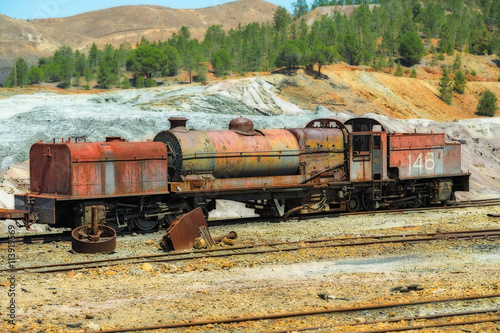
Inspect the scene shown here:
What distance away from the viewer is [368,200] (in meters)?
23.0

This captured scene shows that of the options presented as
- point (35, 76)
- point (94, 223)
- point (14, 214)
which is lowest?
point (94, 223)

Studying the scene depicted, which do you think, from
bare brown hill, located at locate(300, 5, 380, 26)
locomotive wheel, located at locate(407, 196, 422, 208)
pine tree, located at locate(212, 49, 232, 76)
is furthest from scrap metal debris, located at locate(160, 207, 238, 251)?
bare brown hill, located at locate(300, 5, 380, 26)

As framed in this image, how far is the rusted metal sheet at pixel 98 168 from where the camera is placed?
17062 mm

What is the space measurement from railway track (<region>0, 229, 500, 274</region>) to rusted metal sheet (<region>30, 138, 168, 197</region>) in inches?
151

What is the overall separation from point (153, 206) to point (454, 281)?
9845mm

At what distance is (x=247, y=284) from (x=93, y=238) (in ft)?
17.8

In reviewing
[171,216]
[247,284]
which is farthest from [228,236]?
[247,284]

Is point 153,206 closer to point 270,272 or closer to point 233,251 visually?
point 233,251

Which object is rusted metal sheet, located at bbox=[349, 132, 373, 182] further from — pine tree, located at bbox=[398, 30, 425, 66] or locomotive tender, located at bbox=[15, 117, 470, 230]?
pine tree, located at bbox=[398, 30, 425, 66]

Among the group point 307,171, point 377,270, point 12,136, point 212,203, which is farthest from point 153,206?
point 12,136

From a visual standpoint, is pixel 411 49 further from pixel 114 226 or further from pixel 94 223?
pixel 94 223

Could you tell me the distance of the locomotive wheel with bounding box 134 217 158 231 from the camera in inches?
730

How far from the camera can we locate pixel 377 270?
43.1ft

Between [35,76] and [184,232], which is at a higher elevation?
[35,76]
